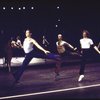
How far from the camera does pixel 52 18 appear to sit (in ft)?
137

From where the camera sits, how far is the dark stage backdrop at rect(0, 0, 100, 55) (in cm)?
3312

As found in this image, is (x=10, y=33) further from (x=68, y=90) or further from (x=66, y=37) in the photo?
(x=68, y=90)

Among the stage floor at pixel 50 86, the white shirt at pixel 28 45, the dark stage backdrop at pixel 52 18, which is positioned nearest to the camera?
the stage floor at pixel 50 86

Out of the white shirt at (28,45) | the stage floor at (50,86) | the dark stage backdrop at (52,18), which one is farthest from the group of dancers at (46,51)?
the dark stage backdrop at (52,18)

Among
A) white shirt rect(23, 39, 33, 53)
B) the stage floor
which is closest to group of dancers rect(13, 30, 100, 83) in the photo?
white shirt rect(23, 39, 33, 53)

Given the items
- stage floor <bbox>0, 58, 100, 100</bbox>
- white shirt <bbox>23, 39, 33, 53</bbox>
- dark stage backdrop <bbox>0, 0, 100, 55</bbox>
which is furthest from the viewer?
dark stage backdrop <bbox>0, 0, 100, 55</bbox>

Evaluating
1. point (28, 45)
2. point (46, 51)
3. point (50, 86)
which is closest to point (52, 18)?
point (28, 45)

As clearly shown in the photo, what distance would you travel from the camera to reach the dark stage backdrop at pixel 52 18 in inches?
1304

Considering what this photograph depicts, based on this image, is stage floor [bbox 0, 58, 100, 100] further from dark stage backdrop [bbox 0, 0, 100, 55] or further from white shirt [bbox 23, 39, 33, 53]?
dark stage backdrop [bbox 0, 0, 100, 55]

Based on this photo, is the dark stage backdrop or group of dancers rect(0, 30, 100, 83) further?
the dark stage backdrop

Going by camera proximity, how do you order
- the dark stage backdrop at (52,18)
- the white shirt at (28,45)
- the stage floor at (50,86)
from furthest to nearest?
the dark stage backdrop at (52,18) → the white shirt at (28,45) → the stage floor at (50,86)

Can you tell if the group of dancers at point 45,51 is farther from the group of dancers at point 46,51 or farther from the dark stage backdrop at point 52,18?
the dark stage backdrop at point 52,18

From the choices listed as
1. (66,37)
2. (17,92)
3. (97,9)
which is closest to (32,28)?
(66,37)

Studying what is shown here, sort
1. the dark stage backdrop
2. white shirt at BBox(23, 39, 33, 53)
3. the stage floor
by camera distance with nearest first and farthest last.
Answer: the stage floor, white shirt at BBox(23, 39, 33, 53), the dark stage backdrop
